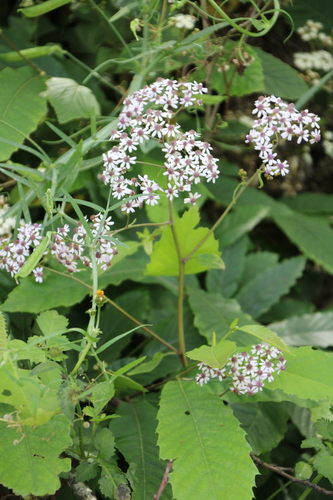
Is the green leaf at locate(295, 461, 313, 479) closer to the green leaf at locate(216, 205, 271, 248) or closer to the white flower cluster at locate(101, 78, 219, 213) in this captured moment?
the white flower cluster at locate(101, 78, 219, 213)

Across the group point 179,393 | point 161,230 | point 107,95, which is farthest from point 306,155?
point 179,393

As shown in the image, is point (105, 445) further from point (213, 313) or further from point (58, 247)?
point (213, 313)

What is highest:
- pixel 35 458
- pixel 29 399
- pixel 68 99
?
pixel 68 99

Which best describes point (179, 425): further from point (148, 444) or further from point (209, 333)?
point (209, 333)

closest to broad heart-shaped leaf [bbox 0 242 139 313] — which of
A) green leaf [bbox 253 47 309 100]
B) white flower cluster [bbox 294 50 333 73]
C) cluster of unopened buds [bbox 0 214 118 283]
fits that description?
cluster of unopened buds [bbox 0 214 118 283]

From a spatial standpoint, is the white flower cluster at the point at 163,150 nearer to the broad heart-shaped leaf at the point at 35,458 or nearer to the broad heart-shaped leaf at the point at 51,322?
the broad heart-shaped leaf at the point at 51,322

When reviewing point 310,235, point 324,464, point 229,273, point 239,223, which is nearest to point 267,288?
point 229,273

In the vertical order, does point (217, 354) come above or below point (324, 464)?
above
